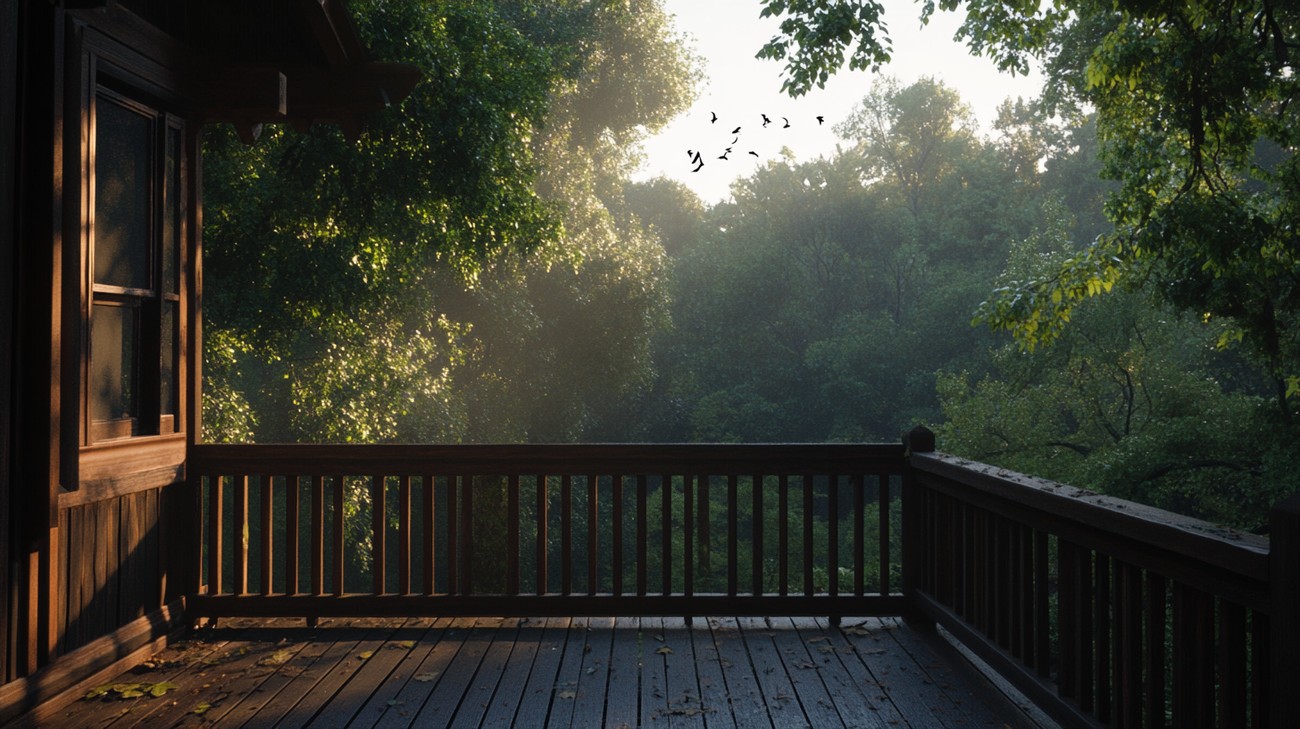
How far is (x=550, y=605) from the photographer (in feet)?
18.0

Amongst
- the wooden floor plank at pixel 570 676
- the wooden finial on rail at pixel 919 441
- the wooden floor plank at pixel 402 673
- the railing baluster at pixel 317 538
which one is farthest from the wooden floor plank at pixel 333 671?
the wooden finial on rail at pixel 919 441

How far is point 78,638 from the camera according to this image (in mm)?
4309

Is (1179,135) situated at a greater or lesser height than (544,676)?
greater

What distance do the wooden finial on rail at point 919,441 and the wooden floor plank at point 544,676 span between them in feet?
6.44

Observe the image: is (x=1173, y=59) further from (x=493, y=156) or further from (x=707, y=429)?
(x=707, y=429)

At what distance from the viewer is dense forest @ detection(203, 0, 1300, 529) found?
31.5ft

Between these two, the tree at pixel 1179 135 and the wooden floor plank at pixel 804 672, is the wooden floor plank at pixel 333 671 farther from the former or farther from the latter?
the tree at pixel 1179 135

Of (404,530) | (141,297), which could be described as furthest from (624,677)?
(141,297)

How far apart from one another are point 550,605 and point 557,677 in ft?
3.12

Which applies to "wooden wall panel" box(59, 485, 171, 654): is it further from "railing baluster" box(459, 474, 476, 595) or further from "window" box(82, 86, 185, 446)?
"railing baluster" box(459, 474, 476, 595)

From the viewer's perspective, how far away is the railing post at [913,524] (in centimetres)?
546

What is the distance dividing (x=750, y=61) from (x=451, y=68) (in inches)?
108

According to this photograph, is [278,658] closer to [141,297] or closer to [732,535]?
[141,297]

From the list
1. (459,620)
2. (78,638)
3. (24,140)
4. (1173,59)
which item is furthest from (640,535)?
(1173,59)
